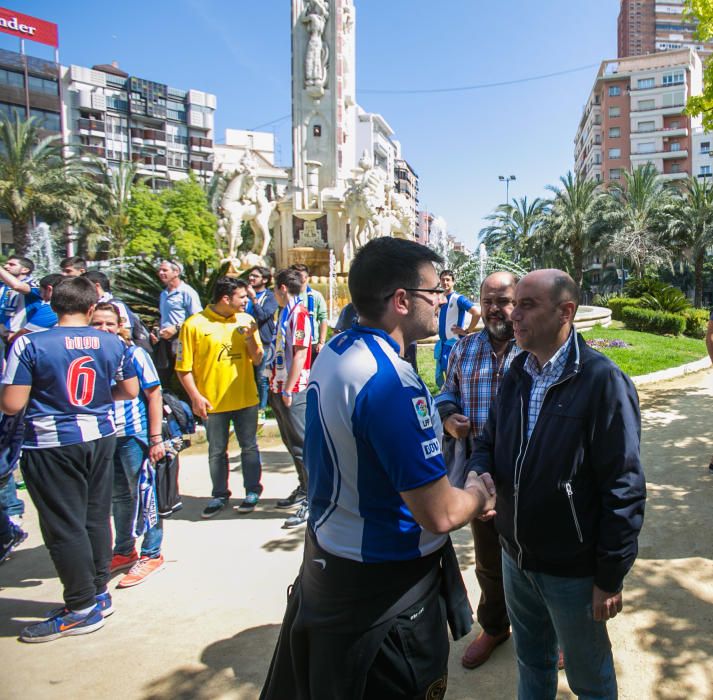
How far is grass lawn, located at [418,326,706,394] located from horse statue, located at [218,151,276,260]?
9728 mm

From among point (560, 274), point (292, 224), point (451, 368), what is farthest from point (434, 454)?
point (292, 224)

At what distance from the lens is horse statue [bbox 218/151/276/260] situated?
2062 cm

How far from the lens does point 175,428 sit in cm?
438

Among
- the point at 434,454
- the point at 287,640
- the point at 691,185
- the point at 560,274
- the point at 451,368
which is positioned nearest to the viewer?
the point at 434,454

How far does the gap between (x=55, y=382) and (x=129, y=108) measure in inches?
3128

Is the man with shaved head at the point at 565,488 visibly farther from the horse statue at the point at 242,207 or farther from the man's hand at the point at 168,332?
the horse statue at the point at 242,207

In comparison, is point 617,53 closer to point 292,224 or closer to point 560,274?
point 292,224

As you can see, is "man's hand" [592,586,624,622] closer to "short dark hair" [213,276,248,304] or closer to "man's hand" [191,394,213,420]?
"man's hand" [191,394,213,420]

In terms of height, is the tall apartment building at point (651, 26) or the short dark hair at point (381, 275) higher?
the tall apartment building at point (651, 26)

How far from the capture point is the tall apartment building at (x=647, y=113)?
65500 millimetres

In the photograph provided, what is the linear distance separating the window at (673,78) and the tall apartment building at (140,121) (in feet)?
181

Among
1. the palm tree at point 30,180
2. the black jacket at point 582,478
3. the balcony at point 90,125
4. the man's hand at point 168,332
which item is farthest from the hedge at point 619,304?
the balcony at point 90,125

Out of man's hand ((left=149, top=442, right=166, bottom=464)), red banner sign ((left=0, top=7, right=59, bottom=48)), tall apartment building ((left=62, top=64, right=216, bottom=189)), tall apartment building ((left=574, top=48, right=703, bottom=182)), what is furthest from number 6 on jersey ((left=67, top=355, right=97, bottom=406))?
tall apartment building ((left=574, top=48, right=703, bottom=182))

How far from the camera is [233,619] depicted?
11.4 feet
